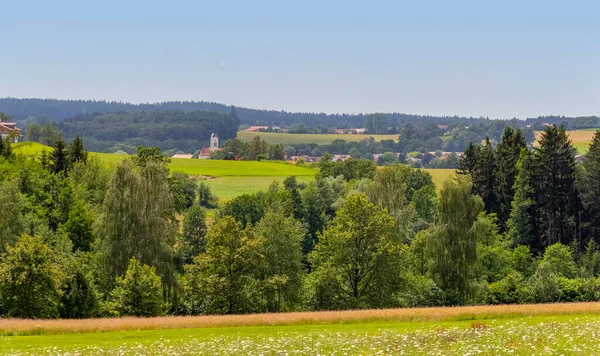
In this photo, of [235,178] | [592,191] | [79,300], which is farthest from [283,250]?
[235,178]

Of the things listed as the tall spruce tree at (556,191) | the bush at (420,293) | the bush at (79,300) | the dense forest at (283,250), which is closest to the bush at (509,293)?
the dense forest at (283,250)

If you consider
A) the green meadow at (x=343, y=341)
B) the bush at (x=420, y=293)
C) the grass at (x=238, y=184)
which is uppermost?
the grass at (x=238, y=184)

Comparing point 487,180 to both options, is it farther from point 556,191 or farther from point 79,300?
point 79,300

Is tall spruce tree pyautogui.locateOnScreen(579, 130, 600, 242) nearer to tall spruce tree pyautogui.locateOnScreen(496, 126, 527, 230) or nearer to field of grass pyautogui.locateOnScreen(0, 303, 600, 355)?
tall spruce tree pyautogui.locateOnScreen(496, 126, 527, 230)

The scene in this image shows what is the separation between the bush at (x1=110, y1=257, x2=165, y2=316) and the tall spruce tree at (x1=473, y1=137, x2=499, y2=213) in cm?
6932

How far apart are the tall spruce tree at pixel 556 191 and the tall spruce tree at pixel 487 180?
8.49 m

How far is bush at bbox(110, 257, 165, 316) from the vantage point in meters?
60.2

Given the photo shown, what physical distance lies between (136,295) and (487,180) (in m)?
72.7

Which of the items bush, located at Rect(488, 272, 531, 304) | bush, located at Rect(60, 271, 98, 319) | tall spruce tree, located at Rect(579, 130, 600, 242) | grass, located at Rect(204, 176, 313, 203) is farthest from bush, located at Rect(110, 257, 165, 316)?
grass, located at Rect(204, 176, 313, 203)

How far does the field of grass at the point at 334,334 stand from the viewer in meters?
31.2

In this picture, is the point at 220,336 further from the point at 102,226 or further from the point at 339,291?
the point at 102,226

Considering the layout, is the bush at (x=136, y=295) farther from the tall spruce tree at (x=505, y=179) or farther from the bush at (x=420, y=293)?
the tall spruce tree at (x=505, y=179)

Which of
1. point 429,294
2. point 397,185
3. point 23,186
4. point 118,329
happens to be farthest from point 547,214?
point 118,329

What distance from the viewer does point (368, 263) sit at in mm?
72312
